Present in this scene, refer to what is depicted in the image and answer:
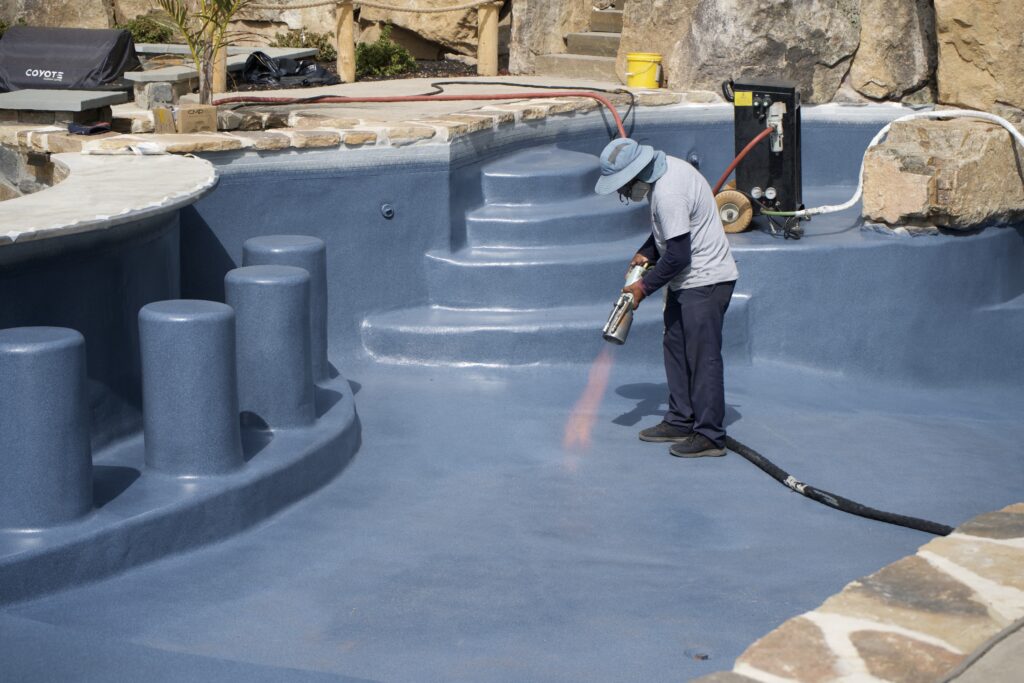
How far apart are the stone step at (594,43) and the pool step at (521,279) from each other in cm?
514

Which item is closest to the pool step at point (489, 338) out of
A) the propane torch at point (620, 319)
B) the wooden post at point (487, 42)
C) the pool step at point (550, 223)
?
the pool step at point (550, 223)

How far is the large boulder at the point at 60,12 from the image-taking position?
14.1 meters

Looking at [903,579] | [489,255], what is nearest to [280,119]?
[489,255]

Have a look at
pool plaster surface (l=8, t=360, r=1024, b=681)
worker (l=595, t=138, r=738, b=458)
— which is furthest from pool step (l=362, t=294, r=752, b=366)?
worker (l=595, t=138, r=738, b=458)

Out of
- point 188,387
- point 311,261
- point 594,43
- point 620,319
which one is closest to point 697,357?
point 620,319

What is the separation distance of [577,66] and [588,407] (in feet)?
20.1

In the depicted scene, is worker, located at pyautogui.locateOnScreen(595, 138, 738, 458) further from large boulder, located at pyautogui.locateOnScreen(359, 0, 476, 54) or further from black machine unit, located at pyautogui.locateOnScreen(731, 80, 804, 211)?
large boulder, located at pyautogui.locateOnScreen(359, 0, 476, 54)

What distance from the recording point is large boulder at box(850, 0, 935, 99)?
11.0 meters

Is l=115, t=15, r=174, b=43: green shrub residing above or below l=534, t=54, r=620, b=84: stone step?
above

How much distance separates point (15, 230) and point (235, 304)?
3.65ft

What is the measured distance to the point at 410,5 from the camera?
47.7 ft

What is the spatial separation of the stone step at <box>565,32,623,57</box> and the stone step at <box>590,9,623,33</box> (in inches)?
10.4

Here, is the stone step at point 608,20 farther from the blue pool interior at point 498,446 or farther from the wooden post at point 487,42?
the blue pool interior at point 498,446

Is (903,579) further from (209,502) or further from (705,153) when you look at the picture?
(705,153)
